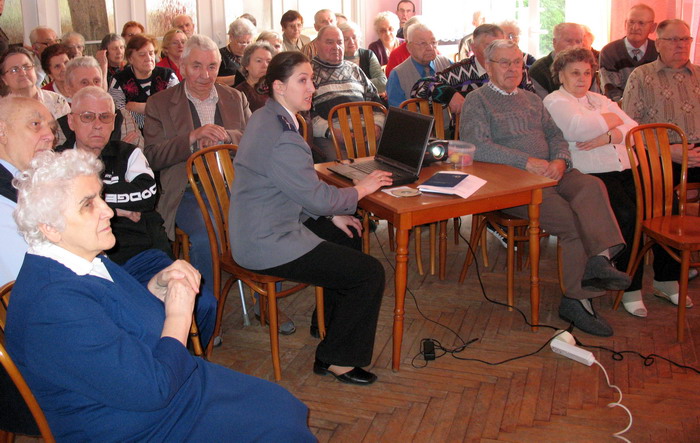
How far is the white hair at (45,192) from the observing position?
4.86 ft

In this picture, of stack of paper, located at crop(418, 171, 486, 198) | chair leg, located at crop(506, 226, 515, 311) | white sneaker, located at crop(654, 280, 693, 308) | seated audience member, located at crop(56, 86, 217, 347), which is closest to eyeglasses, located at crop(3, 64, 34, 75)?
seated audience member, located at crop(56, 86, 217, 347)

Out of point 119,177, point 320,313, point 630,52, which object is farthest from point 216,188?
point 630,52

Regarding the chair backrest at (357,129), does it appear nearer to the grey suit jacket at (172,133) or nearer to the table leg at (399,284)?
the grey suit jacket at (172,133)

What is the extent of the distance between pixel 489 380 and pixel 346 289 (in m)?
0.68

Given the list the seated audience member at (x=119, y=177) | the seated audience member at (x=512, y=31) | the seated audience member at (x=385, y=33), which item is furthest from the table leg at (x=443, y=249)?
the seated audience member at (x=385, y=33)

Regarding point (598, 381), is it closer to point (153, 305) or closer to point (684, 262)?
point (684, 262)

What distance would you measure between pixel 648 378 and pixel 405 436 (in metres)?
1.04

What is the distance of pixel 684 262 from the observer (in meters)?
2.92

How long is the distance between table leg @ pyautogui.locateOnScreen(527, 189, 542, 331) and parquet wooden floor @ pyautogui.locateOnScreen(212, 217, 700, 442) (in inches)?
3.8

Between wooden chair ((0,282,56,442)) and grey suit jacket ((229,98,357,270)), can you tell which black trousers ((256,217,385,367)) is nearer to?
grey suit jacket ((229,98,357,270))

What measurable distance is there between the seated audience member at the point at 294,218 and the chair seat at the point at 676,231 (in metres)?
1.33

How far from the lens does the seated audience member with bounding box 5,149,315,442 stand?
139 centimetres

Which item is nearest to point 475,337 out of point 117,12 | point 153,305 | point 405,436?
point 405,436

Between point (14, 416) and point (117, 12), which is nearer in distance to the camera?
point (14, 416)
